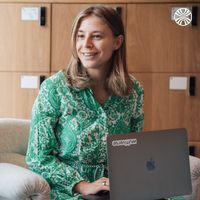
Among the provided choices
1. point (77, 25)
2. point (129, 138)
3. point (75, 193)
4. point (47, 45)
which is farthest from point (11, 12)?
point (129, 138)

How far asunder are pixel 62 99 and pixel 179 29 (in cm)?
170

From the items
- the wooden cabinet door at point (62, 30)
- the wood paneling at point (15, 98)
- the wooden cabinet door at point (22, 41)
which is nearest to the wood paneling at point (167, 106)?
the wooden cabinet door at point (62, 30)

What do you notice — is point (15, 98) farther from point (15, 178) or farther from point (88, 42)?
point (88, 42)

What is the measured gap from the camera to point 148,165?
1627 millimetres

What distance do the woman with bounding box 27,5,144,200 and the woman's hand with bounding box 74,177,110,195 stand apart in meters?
0.03

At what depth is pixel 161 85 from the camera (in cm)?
347

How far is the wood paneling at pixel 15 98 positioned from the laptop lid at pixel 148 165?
203 cm

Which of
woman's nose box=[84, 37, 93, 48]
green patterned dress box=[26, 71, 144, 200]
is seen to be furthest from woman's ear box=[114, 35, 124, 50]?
green patterned dress box=[26, 71, 144, 200]

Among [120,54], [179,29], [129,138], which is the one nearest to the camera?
[129,138]

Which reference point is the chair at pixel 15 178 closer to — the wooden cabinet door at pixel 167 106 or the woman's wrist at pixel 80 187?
the woman's wrist at pixel 80 187

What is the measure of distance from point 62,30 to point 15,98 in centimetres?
63

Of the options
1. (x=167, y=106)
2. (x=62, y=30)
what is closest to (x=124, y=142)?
(x=167, y=106)

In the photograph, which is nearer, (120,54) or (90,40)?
(90,40)

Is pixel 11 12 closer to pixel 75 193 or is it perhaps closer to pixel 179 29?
pixel 179 29
